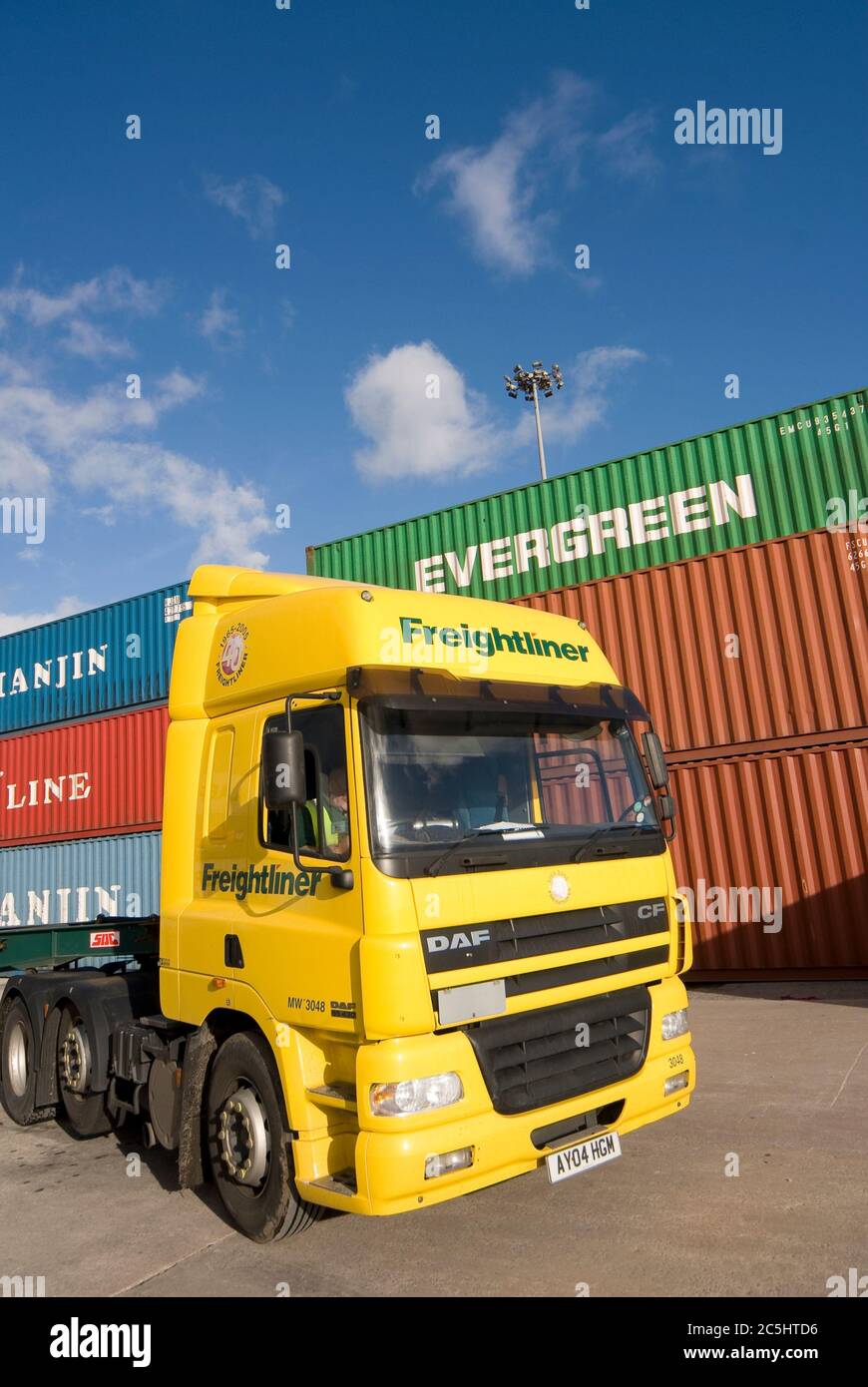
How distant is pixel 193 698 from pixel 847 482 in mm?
9011

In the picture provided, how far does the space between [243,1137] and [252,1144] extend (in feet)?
0.37

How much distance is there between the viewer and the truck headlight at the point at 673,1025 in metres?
4.50

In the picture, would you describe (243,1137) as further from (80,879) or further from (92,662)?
(92,662)

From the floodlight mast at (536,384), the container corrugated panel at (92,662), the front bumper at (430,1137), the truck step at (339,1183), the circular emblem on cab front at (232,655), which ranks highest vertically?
the floodlight mast at (536,384)

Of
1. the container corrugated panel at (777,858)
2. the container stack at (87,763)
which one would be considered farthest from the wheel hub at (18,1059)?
the container stack at (87,763)

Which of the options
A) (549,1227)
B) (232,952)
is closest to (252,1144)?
(232,952)

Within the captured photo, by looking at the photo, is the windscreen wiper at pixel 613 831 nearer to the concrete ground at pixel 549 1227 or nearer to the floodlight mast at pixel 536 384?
the concrete ground at pixel 549 1227

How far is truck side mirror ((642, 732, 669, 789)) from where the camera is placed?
4.96 meters

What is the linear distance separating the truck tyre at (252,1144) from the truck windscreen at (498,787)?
1355mm

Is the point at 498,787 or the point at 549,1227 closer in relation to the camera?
the point at 549,1227

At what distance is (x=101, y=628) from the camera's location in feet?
56.0

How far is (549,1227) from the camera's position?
4133 mm

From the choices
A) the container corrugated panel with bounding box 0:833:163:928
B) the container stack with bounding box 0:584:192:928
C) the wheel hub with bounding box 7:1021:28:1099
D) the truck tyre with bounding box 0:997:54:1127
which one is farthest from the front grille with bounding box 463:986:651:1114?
the container stack with bounding box 0:584:192:928
